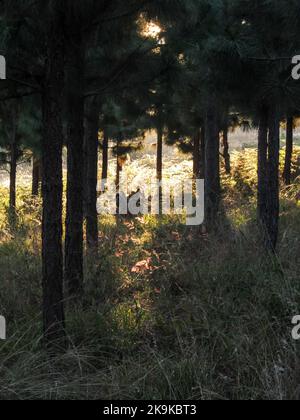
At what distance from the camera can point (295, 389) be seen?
11.2 feet

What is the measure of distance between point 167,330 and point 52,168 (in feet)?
6.53

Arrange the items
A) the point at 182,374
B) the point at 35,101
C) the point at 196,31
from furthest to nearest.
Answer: the point at 196,31 < the point at 35,101 < the point at 182,374

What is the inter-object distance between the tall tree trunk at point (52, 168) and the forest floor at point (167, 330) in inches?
12.8

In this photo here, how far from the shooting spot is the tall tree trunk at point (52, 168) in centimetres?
457

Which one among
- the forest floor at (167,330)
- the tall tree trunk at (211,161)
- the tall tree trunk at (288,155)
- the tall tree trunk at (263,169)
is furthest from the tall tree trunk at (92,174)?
the tall tree trunk at (288,155)

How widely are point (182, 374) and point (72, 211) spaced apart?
3.34 meters

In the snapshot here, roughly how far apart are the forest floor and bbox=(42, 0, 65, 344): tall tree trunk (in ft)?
1.07

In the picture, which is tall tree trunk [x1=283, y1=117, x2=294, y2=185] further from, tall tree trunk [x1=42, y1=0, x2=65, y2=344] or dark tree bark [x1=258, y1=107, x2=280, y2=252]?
tall tree trunk [x1=42, y1=0, x2=65, y2=344]

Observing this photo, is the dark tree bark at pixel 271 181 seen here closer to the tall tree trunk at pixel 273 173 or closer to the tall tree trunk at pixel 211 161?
the tall tree trunk at pixel 273 173

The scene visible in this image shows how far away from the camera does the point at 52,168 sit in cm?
457

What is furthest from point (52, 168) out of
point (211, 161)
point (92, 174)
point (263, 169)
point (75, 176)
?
point (211, 161)

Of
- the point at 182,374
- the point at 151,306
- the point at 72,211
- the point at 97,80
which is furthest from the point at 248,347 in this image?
the point at 97,80
